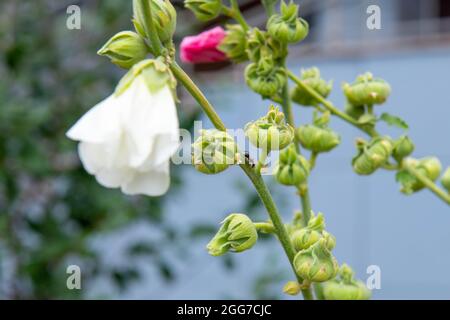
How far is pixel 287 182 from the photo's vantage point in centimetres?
40

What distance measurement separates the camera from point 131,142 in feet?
0.81

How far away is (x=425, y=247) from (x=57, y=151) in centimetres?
79

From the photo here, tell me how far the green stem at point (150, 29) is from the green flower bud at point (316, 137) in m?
0.15

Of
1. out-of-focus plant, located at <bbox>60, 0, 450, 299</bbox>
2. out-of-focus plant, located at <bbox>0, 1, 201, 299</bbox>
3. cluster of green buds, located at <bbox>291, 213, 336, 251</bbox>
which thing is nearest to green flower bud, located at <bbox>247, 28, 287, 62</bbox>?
out-of-focus plant, located at <bbox>60, 0, 450, 299</bbox>

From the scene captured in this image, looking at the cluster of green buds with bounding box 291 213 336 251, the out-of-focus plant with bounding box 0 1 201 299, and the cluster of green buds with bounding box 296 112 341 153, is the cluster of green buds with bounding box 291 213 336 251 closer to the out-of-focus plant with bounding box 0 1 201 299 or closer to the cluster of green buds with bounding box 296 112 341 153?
the cluster of green buds with bounding box 296 112 341 153

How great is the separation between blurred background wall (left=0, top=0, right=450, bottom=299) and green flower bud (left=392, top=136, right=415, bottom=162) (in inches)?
12.6

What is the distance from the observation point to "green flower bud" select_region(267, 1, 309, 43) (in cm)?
41

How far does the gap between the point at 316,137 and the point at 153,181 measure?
0.66 ft

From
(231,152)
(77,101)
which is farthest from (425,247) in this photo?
(231,152)

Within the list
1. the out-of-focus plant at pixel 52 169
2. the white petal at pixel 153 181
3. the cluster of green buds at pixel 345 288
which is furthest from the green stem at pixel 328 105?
the out-of-focus plant at pixel 52 169

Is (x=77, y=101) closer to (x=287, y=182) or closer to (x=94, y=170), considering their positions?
(x=287, y=182)

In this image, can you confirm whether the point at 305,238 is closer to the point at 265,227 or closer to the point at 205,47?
the point at 265,227

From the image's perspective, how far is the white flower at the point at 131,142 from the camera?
24cm
